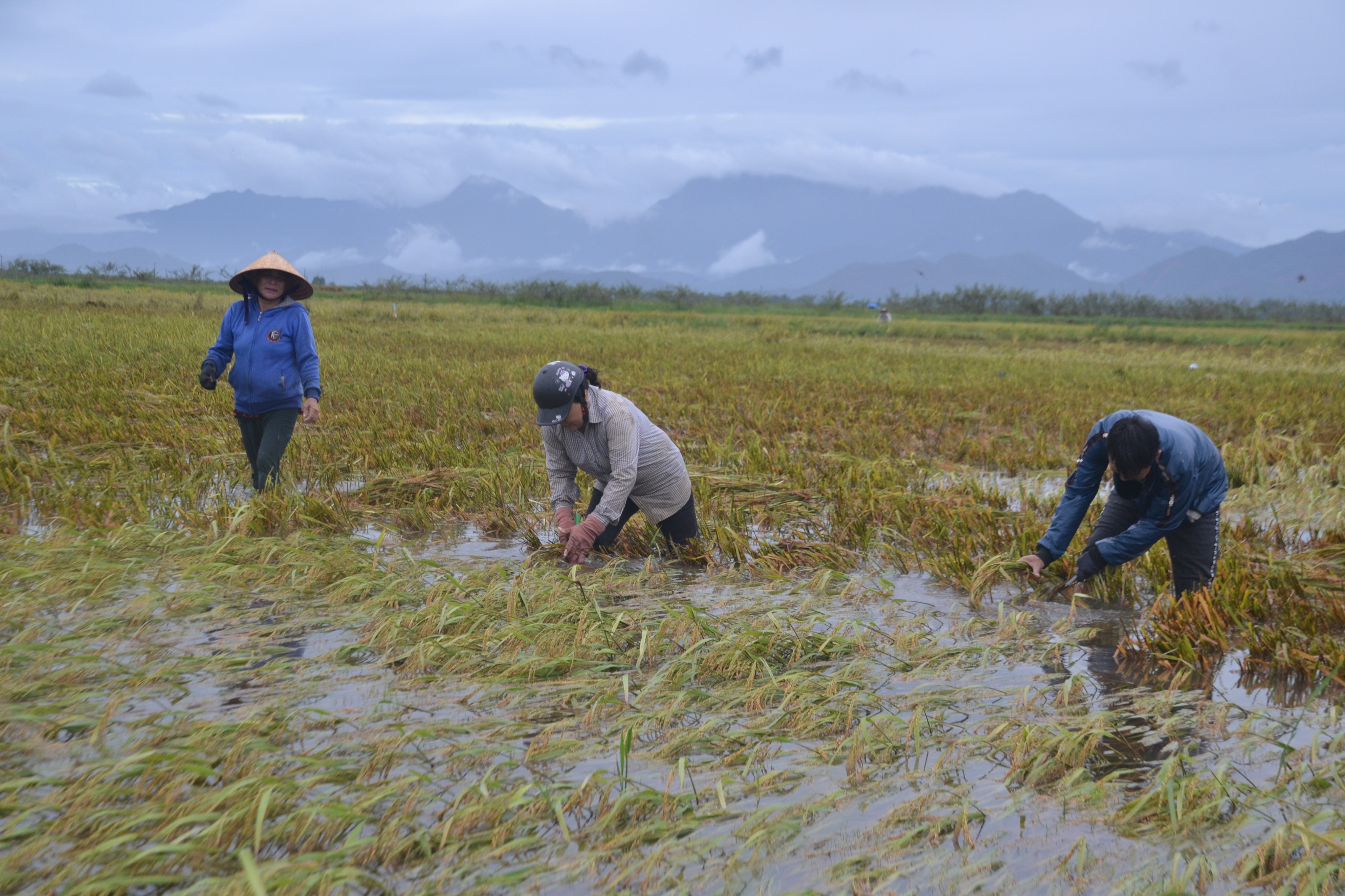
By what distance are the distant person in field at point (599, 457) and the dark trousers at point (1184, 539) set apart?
6.68ft

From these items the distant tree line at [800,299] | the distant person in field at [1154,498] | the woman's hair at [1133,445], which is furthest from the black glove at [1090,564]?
the distant tree line at [800,299]

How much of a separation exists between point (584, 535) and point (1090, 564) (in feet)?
7.51

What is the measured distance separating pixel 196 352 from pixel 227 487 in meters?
6.39

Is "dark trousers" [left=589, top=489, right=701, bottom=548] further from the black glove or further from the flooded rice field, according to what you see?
the black glove

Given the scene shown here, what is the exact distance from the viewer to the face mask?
3.61 metres

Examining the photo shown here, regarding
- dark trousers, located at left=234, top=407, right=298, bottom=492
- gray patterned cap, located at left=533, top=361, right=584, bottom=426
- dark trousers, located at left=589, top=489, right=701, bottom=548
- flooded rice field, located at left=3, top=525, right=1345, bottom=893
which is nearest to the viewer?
flooded rice field, located at left=3, top=525, right=1345, bottom=893

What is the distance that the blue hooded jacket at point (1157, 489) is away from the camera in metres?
3.46

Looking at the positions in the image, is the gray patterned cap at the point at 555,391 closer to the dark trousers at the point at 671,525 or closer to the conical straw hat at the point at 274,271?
the dark trousers at the point at 671,525

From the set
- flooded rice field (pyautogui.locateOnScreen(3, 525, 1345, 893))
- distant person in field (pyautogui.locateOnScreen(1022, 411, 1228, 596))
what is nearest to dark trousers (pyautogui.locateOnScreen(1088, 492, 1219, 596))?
distant person in field (pyautogui.locateOnScreen(1022, 411, 1228, 596))

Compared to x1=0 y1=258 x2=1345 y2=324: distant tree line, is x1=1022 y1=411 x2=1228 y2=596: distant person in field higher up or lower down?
lower down

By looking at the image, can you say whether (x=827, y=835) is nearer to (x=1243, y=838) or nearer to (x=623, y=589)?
(x=1243, y=838)

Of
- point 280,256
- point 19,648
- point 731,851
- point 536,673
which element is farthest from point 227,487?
point 731,851

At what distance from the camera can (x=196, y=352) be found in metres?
10.9

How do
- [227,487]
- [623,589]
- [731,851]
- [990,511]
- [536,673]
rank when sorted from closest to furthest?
[731,851]
[536,673]
[623,589]
[990,511]
[227,487]
